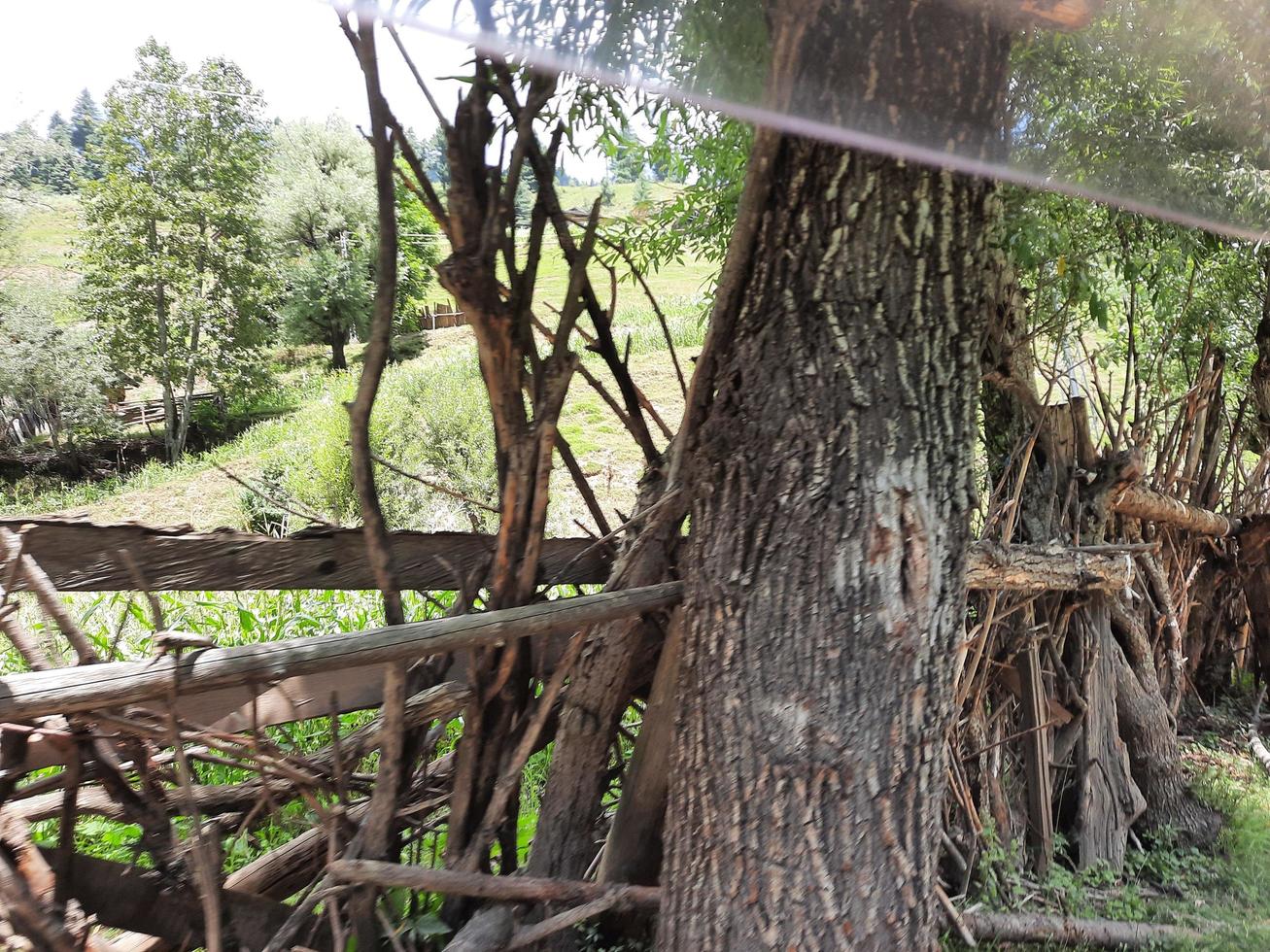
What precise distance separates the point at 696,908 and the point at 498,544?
0.79 meters

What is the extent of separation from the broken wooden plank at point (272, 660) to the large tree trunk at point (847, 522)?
326 millimetres

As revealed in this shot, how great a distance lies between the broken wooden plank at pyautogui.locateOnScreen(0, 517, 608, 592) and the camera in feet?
5.08

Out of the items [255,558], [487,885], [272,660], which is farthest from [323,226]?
[272,660]

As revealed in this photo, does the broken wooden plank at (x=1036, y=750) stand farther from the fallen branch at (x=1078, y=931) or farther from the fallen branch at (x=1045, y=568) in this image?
the fallen branch at (x=1078, y=931)

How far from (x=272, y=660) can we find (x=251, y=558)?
53cm

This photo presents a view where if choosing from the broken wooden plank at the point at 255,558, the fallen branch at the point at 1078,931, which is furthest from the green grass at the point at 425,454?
the fallen branch at the point at 1078,931

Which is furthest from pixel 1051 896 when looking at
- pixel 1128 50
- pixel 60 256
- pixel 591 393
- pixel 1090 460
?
pixel 60 256

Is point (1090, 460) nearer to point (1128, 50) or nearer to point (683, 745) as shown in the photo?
point (1128, 50)

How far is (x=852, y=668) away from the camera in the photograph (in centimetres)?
152

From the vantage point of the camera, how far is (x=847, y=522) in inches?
60.4

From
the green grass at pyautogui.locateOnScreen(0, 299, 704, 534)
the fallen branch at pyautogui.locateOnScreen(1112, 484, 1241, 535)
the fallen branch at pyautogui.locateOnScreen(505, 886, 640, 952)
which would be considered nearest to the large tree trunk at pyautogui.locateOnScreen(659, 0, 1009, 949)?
the fallen branch at pyautogui.locateOnScreen(505, 886, 640, 952)

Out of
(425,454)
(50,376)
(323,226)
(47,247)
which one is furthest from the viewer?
(47,247)

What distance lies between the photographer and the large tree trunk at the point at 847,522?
1.52m

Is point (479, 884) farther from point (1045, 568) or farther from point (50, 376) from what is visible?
point (50, 376)
